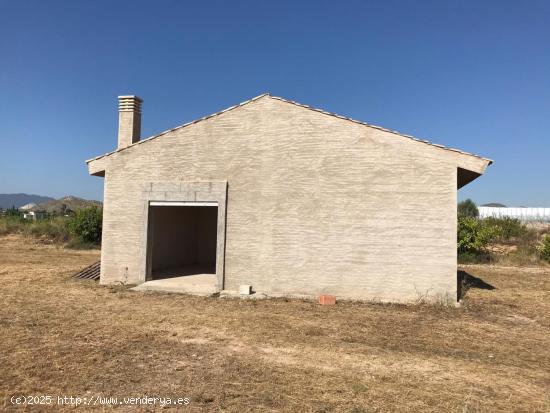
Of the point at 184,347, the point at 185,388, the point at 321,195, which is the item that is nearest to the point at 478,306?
the point at 321,195

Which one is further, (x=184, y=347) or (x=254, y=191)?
(x=254, y=191)

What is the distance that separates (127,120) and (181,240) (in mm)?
5243

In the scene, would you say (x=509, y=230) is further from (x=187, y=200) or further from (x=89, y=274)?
(x=89, y=274)

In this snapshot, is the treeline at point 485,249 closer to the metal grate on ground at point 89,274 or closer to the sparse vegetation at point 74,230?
the metal grate on ground at point 89,274

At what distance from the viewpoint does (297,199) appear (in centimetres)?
1206

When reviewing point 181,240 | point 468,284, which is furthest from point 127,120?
point 468,284

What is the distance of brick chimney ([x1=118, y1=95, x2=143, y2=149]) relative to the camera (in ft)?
48.2

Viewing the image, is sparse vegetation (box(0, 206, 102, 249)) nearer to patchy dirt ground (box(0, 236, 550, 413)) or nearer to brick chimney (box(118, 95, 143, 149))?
brick chimney (box(118, 95, 143, 149))

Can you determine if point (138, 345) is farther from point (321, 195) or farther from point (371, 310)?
point (321, 195)

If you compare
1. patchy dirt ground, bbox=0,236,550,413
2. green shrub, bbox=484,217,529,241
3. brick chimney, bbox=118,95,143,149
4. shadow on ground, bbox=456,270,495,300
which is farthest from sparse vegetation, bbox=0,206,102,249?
green shrub, bbox=484,217,529,241

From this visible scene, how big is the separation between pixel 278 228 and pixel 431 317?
4.52 metres

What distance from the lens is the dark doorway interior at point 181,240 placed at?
592 inches

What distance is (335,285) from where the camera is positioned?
1168cm

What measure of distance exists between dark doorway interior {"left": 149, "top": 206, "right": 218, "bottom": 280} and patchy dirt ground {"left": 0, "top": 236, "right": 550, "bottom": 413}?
10.3ft
